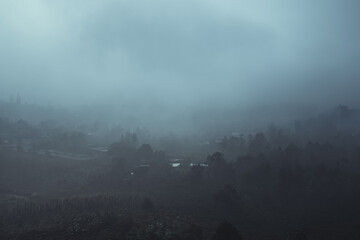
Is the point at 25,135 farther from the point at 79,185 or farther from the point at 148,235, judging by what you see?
the point at 148,235

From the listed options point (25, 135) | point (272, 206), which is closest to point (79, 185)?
point (272, 206)

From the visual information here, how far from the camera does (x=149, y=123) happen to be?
170m

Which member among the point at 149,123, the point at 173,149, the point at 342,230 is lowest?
the point at 342,230

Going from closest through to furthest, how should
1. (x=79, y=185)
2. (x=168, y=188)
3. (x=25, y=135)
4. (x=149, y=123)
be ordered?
(x=168, y=188) → (x=79, y=185) → (x=25, y=135) → (x=149, y=123)

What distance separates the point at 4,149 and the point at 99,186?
47.6 metres

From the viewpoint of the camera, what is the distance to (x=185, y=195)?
5159 centimetres

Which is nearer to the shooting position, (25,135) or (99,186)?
(99,186)

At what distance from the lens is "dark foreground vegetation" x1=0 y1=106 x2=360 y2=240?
37.3 m

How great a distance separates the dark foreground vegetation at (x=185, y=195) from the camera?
122 feet

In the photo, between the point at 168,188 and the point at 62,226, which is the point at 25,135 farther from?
the point at 62,226

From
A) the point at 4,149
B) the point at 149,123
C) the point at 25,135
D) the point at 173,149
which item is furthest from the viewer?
the point at 149,123

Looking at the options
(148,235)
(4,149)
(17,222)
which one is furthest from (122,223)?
(4,149)

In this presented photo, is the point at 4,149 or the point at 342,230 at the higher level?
the point at 4,149

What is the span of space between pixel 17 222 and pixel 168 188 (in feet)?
81.4
